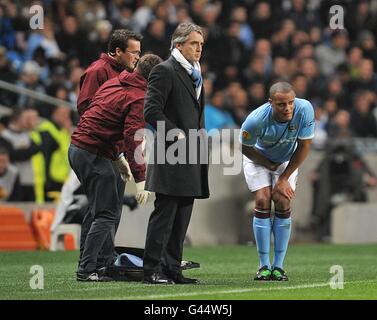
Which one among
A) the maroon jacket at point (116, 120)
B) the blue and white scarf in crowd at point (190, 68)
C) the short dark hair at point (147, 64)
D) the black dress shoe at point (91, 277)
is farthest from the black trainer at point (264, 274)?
the short dark hair at point (147, 64)

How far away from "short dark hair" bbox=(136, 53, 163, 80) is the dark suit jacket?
375 millimetres

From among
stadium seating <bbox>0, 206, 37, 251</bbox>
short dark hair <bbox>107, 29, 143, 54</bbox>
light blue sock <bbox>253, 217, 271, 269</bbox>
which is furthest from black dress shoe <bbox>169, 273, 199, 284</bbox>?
stadium seating <bbox>0, 206, 37, 251</bbox>

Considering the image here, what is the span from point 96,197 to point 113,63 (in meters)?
1.44

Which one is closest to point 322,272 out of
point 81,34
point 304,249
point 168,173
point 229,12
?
point 168,173

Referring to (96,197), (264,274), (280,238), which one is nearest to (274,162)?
(280,238)

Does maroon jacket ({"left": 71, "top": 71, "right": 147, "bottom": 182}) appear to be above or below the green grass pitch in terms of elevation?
above

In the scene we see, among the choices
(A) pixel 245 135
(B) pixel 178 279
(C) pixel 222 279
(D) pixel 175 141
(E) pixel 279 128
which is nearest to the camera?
(D) pixel 175 141

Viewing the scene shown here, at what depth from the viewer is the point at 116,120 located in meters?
9.94

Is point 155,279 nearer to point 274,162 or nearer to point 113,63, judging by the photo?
point 274,162

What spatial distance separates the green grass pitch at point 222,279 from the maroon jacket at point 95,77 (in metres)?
1.58

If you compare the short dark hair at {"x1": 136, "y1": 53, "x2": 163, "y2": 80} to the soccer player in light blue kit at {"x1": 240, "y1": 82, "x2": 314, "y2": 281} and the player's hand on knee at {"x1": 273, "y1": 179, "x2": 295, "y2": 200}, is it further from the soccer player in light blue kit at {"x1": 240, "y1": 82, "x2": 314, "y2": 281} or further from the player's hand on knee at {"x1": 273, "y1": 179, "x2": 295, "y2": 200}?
the player's hand on knee at {"x1": 273, "y1": 179, "x2": 295, "y2": 200}

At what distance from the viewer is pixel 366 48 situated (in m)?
21.3

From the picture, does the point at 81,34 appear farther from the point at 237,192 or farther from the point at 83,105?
the point at 83,105

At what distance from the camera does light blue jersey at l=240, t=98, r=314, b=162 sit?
10000 mm
